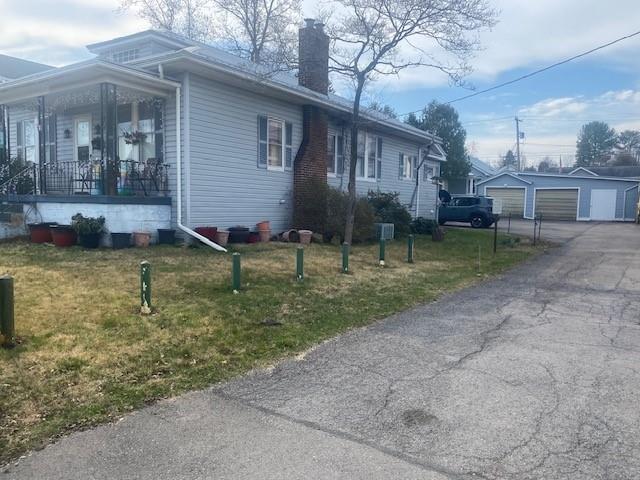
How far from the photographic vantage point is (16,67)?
20.0 m

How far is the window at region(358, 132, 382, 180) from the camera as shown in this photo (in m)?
19.9

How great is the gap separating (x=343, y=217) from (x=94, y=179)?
22.1ft

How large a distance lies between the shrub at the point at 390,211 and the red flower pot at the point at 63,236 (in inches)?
397

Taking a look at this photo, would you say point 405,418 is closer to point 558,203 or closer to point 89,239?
point 89,239

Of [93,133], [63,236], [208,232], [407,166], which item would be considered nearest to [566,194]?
[407,166]

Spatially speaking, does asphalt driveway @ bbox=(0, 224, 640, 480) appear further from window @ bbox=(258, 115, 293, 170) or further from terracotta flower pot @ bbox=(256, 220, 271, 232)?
window @ bbox=(258, 115, 293, 170)

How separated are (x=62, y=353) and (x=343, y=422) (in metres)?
2.89

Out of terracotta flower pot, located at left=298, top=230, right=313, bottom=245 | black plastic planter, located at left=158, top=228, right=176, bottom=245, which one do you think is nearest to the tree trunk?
terracotta flower pot, located at left=298, top=230, right=313, bottom=245

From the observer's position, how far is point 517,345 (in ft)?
19.2

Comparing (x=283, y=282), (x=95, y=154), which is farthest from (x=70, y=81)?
(x=283, y=282)

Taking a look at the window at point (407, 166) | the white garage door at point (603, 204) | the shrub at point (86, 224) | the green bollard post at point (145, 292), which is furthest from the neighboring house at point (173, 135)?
the white garage door at point (603, 204)

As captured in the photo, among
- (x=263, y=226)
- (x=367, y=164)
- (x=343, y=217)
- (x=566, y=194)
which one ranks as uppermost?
(x=367, y=164)

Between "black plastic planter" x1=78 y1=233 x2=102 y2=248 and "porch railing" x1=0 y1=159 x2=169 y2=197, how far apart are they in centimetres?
115

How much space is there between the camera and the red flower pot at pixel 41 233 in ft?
38.2
